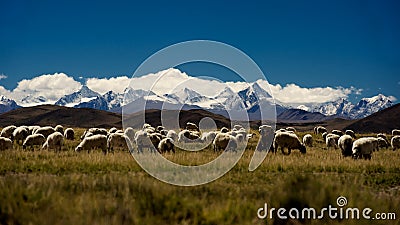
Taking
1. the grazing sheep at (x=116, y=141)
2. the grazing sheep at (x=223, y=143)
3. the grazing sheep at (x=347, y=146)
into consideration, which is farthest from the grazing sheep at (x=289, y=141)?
the grazing sheep at (x=116, y=141)

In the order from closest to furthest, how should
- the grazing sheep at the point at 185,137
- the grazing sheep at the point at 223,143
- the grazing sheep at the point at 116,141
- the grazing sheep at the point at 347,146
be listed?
the grazing sheep at the point at 347,146
the grazing sheep at the point at 223,143
the grazing sheep at the point at 116,141
the grazing sheep at the point at 185,137

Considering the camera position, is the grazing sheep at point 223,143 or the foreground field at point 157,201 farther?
the grazing sheep at point 223,143

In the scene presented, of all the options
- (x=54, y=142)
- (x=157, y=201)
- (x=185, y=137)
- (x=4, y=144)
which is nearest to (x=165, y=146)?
(x=54, y=142)

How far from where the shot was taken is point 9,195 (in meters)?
8.05

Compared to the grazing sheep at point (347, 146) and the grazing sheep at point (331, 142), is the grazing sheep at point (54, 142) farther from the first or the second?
the grazing sheep at point (331, 142)

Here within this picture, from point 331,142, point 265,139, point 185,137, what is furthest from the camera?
point 185,137

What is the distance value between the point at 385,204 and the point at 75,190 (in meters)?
7.74

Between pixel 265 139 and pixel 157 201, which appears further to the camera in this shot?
pixel 265 139

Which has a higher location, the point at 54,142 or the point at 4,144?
the point at 54,142

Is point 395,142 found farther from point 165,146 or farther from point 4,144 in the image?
point 4,144

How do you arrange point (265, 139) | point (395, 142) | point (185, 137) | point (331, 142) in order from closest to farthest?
point (265, 139)
point (395, 142)
point (331, 142)
point (185, 137)

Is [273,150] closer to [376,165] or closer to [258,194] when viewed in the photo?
[376,165]

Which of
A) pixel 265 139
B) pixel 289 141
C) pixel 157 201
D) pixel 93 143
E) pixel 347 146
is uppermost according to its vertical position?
pixel 265 139

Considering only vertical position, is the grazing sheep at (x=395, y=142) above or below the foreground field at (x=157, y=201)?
above
